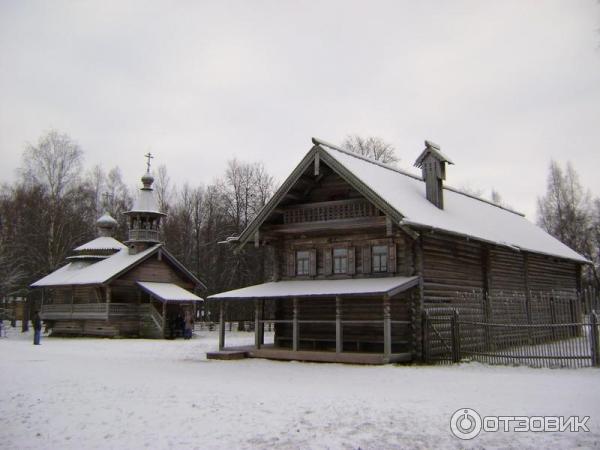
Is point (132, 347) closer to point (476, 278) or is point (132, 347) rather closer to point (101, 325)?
point (101, 325)

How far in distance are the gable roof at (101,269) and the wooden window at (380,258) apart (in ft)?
73.7

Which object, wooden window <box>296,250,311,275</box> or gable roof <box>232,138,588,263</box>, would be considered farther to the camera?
wooden window <box>296,250,311,275</box>

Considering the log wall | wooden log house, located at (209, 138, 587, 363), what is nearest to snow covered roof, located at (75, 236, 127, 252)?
wooden log house, located at (209, 138, 587, 363)

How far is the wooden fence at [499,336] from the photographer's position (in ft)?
60.8

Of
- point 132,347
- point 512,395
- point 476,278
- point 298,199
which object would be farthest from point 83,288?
point 512,395

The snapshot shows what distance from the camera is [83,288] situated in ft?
142

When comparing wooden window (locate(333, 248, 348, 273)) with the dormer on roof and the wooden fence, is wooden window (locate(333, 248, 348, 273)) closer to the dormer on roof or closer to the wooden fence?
the wooden fence

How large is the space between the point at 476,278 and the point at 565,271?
1307 centimetres

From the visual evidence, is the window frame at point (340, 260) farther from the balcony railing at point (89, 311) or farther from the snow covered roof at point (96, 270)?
the balcony railing at point (89, 311)

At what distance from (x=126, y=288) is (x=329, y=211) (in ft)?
77.1

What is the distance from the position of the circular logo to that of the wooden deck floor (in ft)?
31.7

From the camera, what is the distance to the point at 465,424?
10164mm

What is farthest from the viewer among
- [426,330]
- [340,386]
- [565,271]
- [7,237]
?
[7,237]

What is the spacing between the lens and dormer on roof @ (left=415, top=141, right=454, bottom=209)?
26641 mm
